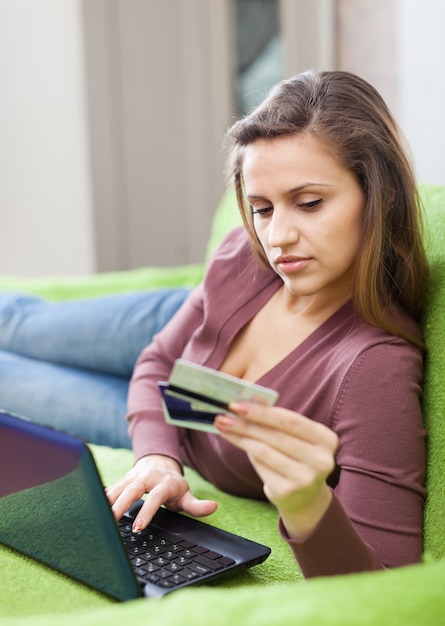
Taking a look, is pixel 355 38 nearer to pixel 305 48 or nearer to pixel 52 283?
pixel 305 48

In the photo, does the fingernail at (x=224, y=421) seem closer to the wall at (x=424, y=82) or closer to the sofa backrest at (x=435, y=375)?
the sofa backrest at (x=435, y=375)

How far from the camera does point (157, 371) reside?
4.42 feet

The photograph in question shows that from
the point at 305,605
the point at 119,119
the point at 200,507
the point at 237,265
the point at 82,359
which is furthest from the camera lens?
the point at 119,119

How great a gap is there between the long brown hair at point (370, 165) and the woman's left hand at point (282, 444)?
33cm

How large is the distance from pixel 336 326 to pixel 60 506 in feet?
1.43

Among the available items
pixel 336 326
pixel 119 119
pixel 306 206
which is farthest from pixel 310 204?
pixel 119 119

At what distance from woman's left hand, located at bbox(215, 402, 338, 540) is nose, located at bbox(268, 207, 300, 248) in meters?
0.32

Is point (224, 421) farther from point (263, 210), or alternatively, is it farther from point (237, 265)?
point (237, 265)

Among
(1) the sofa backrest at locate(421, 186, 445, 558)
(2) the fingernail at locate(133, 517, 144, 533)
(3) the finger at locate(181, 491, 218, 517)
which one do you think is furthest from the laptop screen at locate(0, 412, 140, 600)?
(1) the sofa backrest at locate(421, 186, 445, 558)

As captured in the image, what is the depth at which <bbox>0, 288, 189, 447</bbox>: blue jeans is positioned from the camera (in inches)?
60.2

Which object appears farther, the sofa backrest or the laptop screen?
the sofa backrest

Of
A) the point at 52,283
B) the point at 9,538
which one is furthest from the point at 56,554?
the point at 52,283

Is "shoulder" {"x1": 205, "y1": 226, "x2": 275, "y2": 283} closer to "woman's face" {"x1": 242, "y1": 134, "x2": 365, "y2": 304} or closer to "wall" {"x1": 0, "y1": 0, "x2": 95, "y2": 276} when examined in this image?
"woman's face" {"x1": 242, "y1": 134, "x2": 365, "y2": 304}

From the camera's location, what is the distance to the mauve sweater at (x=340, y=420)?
0.88m
